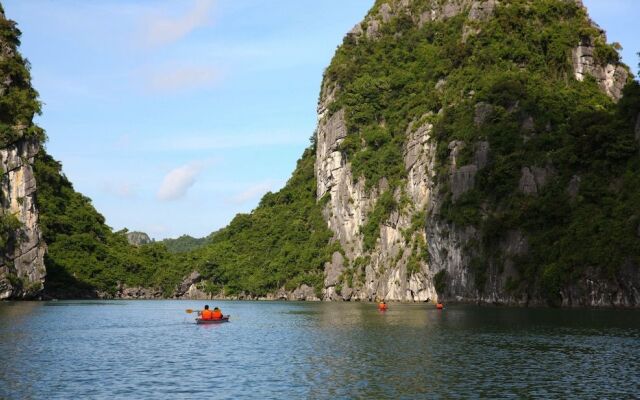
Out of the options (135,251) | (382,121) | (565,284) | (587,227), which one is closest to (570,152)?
(587,227)

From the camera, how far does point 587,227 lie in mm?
75250

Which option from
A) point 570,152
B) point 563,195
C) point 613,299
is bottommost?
point 613,299

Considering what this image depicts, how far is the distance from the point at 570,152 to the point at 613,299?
74.1ft

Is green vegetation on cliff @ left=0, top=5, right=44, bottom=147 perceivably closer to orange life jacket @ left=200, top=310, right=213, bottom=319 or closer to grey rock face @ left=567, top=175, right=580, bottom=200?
orange life jacket @ left=200, top=310, right=213, bottom=319

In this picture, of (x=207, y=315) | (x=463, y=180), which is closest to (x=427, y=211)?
(x=463, y=180)

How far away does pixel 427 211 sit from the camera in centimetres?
10969

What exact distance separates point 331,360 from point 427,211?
250 feet

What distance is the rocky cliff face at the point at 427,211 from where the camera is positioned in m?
85.9

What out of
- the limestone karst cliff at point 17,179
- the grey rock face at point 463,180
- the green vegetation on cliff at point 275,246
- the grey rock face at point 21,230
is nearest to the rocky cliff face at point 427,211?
the grey rock face at point 463,180

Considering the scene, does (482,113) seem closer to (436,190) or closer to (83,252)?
(436,190)

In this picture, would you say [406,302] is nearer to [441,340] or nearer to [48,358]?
[441,340]

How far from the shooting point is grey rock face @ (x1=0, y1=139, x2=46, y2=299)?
98625 millimetres

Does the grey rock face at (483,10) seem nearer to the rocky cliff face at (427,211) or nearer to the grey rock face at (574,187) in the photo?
the rocky cliff face at (427,211)

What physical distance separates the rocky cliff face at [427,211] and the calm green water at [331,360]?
27163 millimetres
